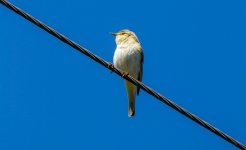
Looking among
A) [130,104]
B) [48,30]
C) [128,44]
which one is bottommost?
[48,30]

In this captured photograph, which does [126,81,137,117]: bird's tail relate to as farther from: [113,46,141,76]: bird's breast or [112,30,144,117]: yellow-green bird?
[113,46,141,76]: bird's breast

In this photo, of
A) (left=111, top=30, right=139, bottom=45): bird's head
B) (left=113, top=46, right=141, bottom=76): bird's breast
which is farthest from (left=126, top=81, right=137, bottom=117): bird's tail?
(left=111, top=30, right=139, bottom=45): bird's head

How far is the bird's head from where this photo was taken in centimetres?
1300

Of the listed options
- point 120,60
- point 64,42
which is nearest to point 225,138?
point 64,42

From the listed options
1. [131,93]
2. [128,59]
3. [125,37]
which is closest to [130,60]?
[128,59]

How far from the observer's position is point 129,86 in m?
12.7

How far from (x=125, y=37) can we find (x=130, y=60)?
1.02 metres

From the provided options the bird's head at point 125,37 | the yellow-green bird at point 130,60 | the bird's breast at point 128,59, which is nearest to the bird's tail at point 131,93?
the yellow-green bird at point 130,60

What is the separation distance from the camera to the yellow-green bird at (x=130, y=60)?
1226 cm

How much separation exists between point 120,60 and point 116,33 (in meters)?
1.57

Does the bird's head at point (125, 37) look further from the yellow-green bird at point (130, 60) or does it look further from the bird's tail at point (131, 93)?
the bird's tail at point (131, 93)

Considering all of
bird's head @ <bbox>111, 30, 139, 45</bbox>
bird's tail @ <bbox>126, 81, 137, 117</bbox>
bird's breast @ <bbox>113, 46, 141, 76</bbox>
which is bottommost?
bird's tail @ <bbox>126, 81, 137, 117</bbox>

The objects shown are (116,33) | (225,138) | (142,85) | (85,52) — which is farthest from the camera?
(116,33)

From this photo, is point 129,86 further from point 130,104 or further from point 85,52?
point 85,52
